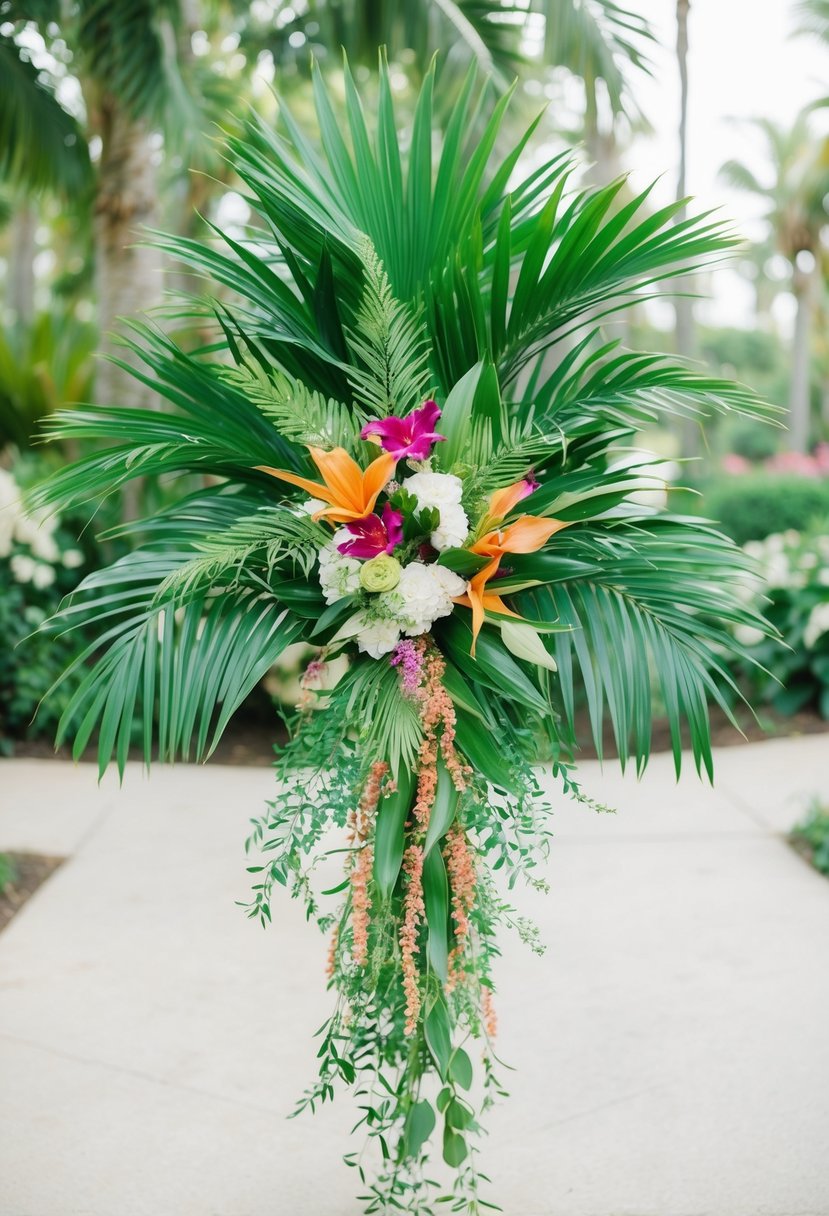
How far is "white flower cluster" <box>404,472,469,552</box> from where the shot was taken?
6.91 feet

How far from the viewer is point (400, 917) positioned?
7.58 ft

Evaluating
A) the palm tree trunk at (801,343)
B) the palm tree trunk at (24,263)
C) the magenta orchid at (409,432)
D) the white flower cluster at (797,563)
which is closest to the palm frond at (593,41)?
the white flower cluster at (797,563)

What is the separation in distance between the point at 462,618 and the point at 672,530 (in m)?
0.53

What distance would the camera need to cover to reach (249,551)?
2.08m

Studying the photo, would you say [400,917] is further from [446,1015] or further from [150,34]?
[150,34]

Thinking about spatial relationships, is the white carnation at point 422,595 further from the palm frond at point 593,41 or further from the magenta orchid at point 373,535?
the palm frond at point 593,41

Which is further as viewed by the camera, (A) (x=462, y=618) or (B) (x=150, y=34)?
(B) (x=150, y=34)

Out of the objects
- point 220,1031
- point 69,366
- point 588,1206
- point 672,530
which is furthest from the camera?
point 69,366

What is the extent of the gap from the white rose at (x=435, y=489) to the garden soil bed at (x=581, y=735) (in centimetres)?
447

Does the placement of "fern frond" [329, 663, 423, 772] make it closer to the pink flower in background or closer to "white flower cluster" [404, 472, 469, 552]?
the pink flower in background

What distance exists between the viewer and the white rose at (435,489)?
211cm

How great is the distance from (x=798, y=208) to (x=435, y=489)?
2487cm

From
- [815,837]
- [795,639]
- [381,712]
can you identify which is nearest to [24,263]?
[795,639]

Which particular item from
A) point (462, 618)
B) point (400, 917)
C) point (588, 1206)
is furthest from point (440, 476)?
point (588, 1206)
